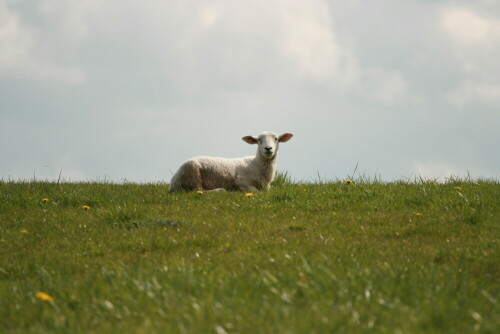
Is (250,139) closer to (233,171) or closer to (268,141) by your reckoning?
(268,141)

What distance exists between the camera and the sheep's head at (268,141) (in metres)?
14.1

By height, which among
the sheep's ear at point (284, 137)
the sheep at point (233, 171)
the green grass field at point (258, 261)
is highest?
the sheep's ear at point (284, 137)

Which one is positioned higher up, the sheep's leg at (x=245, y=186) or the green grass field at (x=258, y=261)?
the sheep's leg at (x=245, y=186)

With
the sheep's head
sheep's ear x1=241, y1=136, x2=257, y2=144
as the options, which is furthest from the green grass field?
sheep's ear x1=241, y1=136, x2=257, y2=144

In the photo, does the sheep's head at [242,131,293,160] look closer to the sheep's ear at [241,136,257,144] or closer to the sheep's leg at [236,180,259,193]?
the sheep's ear at [241,136,257,144]

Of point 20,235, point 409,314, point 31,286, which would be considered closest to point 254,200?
point 20,235

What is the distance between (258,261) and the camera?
6.82 m

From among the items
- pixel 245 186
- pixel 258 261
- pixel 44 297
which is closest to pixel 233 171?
pixel 245 186

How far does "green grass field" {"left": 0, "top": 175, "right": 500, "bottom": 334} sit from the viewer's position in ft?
15.2

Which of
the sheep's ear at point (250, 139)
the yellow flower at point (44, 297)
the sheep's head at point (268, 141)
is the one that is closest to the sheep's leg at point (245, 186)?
the sheep's head at point (268, 141)

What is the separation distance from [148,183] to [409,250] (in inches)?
391

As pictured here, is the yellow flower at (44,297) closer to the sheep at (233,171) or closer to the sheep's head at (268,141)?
the sheep at (233,171)

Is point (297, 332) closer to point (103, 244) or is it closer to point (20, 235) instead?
point (103, 244)

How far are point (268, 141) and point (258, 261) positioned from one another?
25.0 ft
